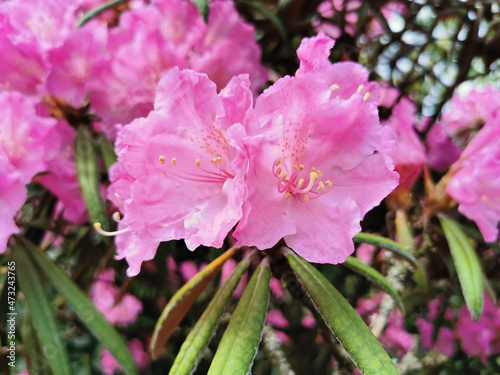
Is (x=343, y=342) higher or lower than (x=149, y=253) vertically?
lower

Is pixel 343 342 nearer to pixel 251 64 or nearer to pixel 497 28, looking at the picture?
pixel 251 64

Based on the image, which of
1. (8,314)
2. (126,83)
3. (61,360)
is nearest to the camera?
(61,360)

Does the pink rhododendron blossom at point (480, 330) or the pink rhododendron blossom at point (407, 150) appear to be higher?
the pink rhododendron blossom at point (407, 150)

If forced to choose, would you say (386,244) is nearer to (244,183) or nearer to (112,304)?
(244,183)

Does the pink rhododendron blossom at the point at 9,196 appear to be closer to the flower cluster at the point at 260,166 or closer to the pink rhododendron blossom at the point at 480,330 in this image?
the flower cluster at the point at 260,166

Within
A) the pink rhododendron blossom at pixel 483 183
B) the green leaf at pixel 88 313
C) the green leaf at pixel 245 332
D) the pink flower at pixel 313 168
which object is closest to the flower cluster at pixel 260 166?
the pink flower at pixel 313 168

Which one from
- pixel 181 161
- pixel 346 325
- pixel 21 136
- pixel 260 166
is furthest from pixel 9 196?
pixel 346 325

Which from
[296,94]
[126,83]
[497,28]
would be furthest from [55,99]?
[497,28]
